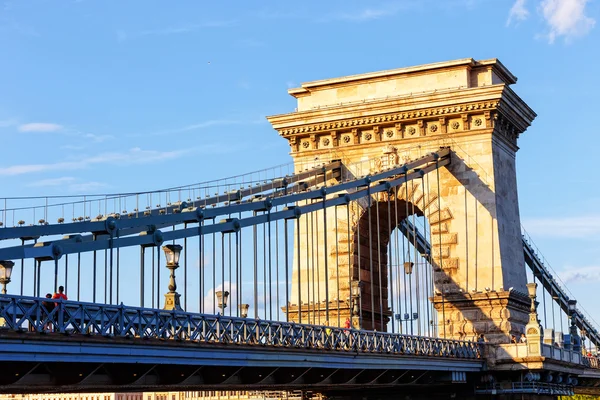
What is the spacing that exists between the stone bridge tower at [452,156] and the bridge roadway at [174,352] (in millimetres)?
12148

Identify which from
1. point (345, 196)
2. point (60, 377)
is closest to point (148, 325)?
point (60, 377)

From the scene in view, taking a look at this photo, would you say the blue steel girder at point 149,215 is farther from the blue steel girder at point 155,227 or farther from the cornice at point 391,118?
the cornice at point 391,118

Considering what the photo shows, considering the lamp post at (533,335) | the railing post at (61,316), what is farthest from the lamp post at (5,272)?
the lamp post at (533,335)

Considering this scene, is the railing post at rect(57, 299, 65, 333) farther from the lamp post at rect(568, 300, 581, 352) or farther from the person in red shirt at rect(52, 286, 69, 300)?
the lamp post at rect(568, 300, 581, 352)

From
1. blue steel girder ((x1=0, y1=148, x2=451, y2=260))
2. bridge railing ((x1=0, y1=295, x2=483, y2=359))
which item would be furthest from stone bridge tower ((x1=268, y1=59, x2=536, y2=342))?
bridge railing ((x1=0, y1=295, x2=483, y2=359))

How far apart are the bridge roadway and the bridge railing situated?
31 mm

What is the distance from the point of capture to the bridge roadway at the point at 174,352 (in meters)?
30.1

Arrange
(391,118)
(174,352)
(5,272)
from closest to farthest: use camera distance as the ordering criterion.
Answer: (5,272) < (174,352) < (391,118)

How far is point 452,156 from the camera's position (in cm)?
6519

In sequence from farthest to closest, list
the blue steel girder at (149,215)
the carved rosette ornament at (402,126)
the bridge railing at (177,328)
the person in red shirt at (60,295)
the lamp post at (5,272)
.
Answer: the carved rosette ornament at (402,126) < the blue steel girder at (149,215) < the lamp post at (5,272) < the person in red shirt at (60,295) < the bridge railing at (177,328)

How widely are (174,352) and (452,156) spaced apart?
3322 cm

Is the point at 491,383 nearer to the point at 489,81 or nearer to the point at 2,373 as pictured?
the point at 489,81

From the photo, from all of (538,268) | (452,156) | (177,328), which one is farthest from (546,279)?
(177,328)

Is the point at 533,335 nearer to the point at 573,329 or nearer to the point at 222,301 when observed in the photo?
the point at 573,329
